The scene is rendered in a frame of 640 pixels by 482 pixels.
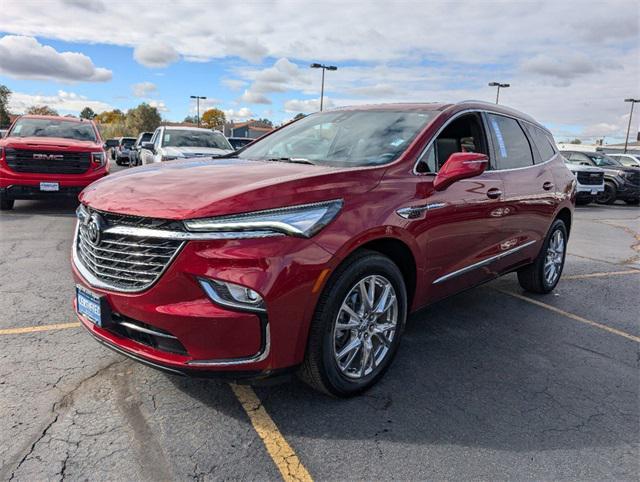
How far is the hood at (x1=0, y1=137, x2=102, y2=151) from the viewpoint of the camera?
8.50 meters

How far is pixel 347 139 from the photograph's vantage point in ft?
12.0

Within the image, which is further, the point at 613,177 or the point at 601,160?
the point at 601,160

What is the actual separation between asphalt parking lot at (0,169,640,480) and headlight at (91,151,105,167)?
520 cm

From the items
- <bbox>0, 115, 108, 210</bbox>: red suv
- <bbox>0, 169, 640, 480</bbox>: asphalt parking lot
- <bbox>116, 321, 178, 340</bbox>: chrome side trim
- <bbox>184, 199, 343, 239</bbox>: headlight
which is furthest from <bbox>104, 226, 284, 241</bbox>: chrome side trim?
<bbox>0, 115, 108, 210</bbox>: red suv

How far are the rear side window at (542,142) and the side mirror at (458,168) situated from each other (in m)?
2.03

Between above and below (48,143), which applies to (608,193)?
below

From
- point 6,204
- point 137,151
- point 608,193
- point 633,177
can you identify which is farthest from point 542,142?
point 633,177

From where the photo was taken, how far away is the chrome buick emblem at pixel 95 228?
262 centimetres

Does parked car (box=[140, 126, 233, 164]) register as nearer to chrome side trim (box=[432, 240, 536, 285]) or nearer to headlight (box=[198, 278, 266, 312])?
chrome side trim (box=[432, 240, 536, 285])

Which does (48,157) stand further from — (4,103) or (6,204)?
(4,103)

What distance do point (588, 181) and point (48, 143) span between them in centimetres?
1653

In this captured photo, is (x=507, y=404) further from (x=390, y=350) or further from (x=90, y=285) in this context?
(x=90, y=285)

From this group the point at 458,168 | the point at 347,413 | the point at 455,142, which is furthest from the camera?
the point at 455,142

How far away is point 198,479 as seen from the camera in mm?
2225
